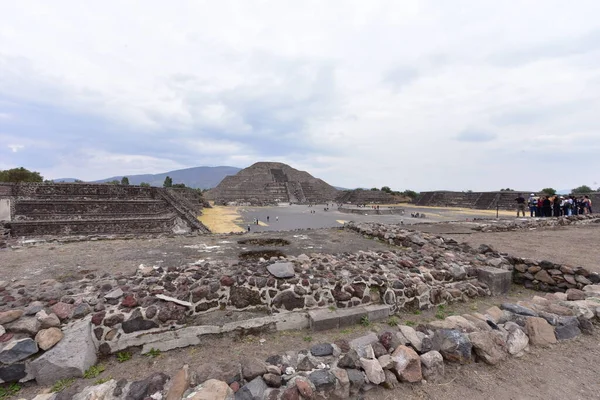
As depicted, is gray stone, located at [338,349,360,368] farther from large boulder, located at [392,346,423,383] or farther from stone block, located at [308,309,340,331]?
stone block, located at [308,309,340,331]

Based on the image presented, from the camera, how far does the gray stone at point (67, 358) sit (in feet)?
9.65

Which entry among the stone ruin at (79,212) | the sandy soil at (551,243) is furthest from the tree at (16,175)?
the sandy soil at (551,243)

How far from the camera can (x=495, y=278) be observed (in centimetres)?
577

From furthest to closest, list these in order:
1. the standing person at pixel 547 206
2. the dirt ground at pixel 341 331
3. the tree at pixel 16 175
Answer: the tree at pixel 16 175, the standing person at pixel 547 206, the dirt ground at pixel 341 331

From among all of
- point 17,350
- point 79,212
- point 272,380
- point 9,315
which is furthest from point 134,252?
point 79,212

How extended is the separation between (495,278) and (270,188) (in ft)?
160

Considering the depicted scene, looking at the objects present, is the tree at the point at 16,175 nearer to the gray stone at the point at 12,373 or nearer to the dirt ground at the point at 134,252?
the dirt ground at the point at 134,252

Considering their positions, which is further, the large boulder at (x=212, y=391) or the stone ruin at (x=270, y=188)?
the stone ruin at (x=270, y=188)

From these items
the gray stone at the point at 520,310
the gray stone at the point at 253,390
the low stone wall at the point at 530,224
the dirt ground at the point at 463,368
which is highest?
the low stone wall at the point at 530,224

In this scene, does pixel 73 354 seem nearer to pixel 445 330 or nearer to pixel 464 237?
pixel 445 330

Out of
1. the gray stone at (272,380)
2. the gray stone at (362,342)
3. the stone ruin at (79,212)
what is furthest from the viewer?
the stone ruin at (79,212)

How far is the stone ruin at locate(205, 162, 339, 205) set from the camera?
46.9 metres

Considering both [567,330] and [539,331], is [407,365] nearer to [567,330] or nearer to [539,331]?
[539,331]

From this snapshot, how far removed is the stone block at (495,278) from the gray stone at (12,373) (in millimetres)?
7760
